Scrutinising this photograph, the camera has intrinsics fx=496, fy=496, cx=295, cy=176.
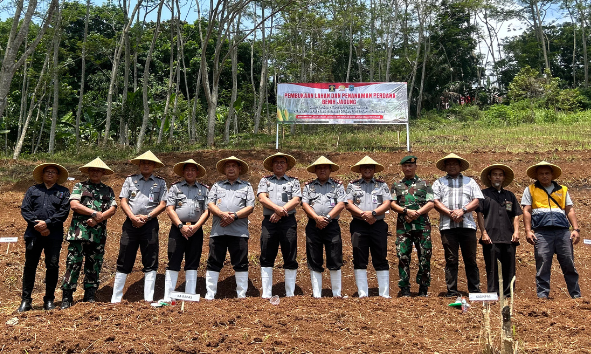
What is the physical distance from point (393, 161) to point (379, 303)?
361 inches

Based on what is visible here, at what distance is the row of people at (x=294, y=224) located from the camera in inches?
212

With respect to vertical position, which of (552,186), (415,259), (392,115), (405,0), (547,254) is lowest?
(415,259)

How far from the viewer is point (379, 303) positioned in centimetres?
451

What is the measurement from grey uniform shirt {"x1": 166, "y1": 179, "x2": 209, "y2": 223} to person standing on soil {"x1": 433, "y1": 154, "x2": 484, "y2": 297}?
2.68 meters

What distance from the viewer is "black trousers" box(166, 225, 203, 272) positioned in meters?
5.51

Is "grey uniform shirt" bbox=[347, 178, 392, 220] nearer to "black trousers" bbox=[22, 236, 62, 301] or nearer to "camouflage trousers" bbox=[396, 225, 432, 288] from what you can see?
"camouflage trousers" bbox=[396, 225, 432, 288]

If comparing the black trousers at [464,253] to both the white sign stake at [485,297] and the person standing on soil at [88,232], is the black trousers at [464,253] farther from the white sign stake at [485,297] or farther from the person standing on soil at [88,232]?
the person standing on soil at [88,232]

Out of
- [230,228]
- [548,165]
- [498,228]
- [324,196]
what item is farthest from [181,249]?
[548,165]

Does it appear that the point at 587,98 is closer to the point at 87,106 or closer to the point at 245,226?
the point at 87,106

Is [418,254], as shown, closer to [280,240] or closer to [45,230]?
[280,240]

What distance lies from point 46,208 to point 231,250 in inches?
79.4

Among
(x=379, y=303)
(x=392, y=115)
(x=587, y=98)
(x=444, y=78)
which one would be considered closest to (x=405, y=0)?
(x=444, y=78)

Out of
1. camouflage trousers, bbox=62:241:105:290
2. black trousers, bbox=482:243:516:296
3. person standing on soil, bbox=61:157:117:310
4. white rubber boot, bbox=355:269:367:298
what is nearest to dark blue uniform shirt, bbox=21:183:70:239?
person standing on soil, bbox=61:157:117:310

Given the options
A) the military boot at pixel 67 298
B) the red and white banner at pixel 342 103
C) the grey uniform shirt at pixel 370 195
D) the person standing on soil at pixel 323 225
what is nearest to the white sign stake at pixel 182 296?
the person standing on soil at pixel 323 225
